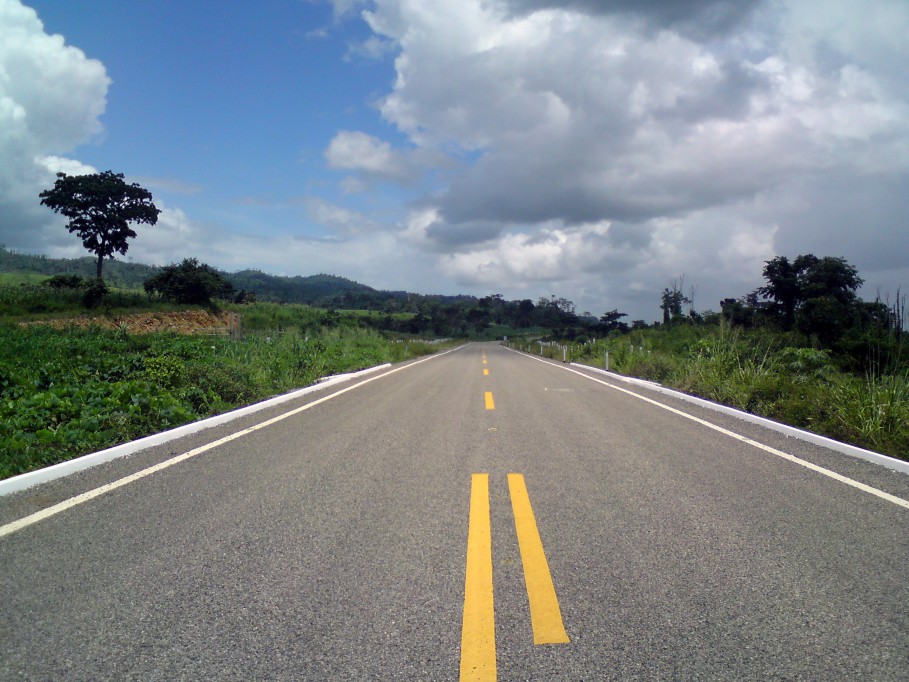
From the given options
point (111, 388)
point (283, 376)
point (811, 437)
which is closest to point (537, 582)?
point (811, 437)

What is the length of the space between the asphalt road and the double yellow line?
26 mm

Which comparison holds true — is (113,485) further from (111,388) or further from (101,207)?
(101,207)

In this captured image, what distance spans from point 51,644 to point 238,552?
1244 mm

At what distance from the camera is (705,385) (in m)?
13.7

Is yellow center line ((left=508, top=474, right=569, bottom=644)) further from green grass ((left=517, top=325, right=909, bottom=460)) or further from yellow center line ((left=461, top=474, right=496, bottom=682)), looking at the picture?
green grass ((left=517, top=325, right=909, bottom=460))

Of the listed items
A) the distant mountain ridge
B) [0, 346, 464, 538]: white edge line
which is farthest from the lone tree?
[0, 346, 464, 538]: white edge line

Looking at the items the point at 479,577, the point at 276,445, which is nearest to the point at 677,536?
the point at 479,577

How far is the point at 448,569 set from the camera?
12.3 feet

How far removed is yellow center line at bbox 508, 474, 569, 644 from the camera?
3.00m

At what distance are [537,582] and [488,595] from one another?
0.34 m

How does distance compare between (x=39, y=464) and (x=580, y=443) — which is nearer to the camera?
(x=39, y=464)

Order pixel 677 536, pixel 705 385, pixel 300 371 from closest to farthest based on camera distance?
pixel 677 536 < pixel 705 385 < pixel 300 371

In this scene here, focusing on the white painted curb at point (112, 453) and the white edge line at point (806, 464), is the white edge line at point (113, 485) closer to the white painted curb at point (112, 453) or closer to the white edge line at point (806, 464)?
the white painted curb at point (112, 453)

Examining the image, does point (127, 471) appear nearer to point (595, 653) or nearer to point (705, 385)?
point (595, 653)
